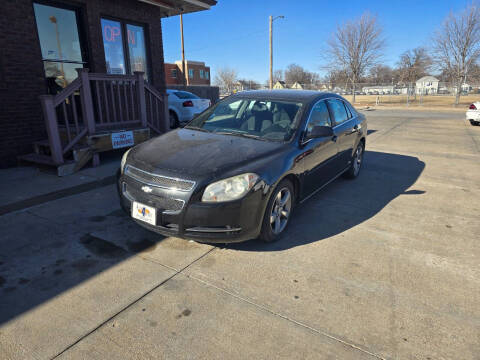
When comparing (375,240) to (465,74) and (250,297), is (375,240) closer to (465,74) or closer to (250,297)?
(250,297)

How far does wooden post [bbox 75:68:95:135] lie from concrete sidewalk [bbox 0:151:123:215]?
2.55 ft

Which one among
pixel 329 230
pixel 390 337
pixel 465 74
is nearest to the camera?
pixel 390 337

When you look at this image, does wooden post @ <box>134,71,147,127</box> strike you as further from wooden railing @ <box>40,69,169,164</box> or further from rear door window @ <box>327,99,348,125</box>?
rear door window @ <box>327,99,348,125</box>

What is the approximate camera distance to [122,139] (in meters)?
6.18

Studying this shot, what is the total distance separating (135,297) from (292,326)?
1207mm

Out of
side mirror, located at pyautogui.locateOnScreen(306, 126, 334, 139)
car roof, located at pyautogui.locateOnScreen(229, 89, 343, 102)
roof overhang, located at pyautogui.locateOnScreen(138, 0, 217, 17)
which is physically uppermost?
roof overhang, located at pyautogui.locateOnScreen(138, 0, 217, 17)

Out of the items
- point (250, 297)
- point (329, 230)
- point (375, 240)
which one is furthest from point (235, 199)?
point (375, 240)

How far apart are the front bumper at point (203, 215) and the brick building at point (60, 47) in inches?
179

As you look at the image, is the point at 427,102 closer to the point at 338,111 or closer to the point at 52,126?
the point at 338,111

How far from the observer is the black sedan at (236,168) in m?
2.77

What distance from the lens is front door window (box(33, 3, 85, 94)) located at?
251 inches

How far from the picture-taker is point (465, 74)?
27875mm

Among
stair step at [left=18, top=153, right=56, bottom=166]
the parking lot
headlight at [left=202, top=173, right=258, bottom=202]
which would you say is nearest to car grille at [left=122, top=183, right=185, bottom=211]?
headlight at [left=202, top=173, right=258, bottom=202]

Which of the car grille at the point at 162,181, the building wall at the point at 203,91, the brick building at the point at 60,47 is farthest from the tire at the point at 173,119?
the building wall at the point at 203,91
